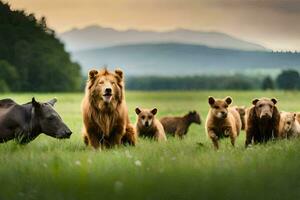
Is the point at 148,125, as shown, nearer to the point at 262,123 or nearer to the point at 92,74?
the point at 262,123

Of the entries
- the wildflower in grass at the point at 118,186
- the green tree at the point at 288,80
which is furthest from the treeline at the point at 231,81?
the wildflower in grass at the point at 118,186

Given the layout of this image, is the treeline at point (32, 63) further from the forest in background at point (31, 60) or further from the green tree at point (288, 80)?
the green tree at point (288, 80)

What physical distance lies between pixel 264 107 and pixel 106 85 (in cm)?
260

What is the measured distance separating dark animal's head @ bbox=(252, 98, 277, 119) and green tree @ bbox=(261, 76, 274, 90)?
6570 millimetres

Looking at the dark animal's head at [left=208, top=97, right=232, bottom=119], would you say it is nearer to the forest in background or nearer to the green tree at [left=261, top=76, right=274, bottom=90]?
the green tree at [left=261, top=76, right=274, bottom=90]

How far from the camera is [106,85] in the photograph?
12141 mm

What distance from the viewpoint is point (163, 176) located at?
8.79m

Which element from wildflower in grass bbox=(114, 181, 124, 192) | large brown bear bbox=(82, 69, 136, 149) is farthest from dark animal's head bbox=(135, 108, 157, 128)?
wildflower in grass bbox=(114, 181, 124, 192)

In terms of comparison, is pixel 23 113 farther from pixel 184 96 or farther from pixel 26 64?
pixel 26 64

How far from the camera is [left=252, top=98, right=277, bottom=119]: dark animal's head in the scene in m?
12.7

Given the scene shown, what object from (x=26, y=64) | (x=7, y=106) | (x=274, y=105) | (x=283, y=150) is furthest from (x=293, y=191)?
(x=26, y=64)

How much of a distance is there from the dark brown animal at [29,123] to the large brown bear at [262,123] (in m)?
2.99

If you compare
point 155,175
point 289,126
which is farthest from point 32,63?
point 155,175

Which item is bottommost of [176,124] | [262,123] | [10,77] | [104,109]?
[176,124]
